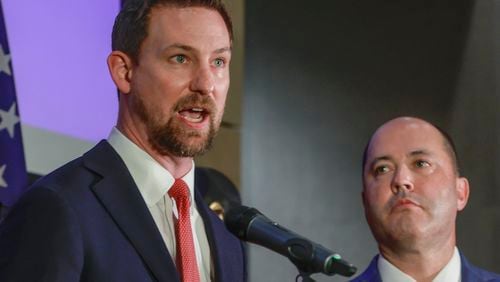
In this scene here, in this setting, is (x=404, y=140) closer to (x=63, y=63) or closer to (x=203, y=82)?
(x=203, y=82)

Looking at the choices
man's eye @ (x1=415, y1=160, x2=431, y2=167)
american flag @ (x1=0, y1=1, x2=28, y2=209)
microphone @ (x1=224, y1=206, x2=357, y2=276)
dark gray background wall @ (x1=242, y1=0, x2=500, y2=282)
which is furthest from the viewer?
dark gray background wall @ (x1=242, y1=0, x2=500, y2=282)

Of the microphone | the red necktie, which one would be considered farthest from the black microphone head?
the red necktie

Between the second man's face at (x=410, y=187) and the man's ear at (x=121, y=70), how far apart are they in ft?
3.15

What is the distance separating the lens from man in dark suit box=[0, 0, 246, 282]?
78.9 inches

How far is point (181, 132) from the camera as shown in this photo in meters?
2.17

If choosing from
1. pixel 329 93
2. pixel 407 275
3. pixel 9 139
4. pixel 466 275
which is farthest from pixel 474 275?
pixel 329 93

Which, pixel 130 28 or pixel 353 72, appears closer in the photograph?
pixel 130 28

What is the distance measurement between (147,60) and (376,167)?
1.00m

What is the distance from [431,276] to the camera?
9.39 feet

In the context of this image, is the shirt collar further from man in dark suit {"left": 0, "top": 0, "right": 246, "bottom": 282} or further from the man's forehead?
the man's forehead

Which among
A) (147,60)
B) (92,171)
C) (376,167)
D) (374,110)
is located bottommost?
(374,110)

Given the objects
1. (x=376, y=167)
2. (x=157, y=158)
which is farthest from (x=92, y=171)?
(x=376, y=167)

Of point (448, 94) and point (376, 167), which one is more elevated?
point (376, 167)

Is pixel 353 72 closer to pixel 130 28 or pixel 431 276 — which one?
pixel 431 276
